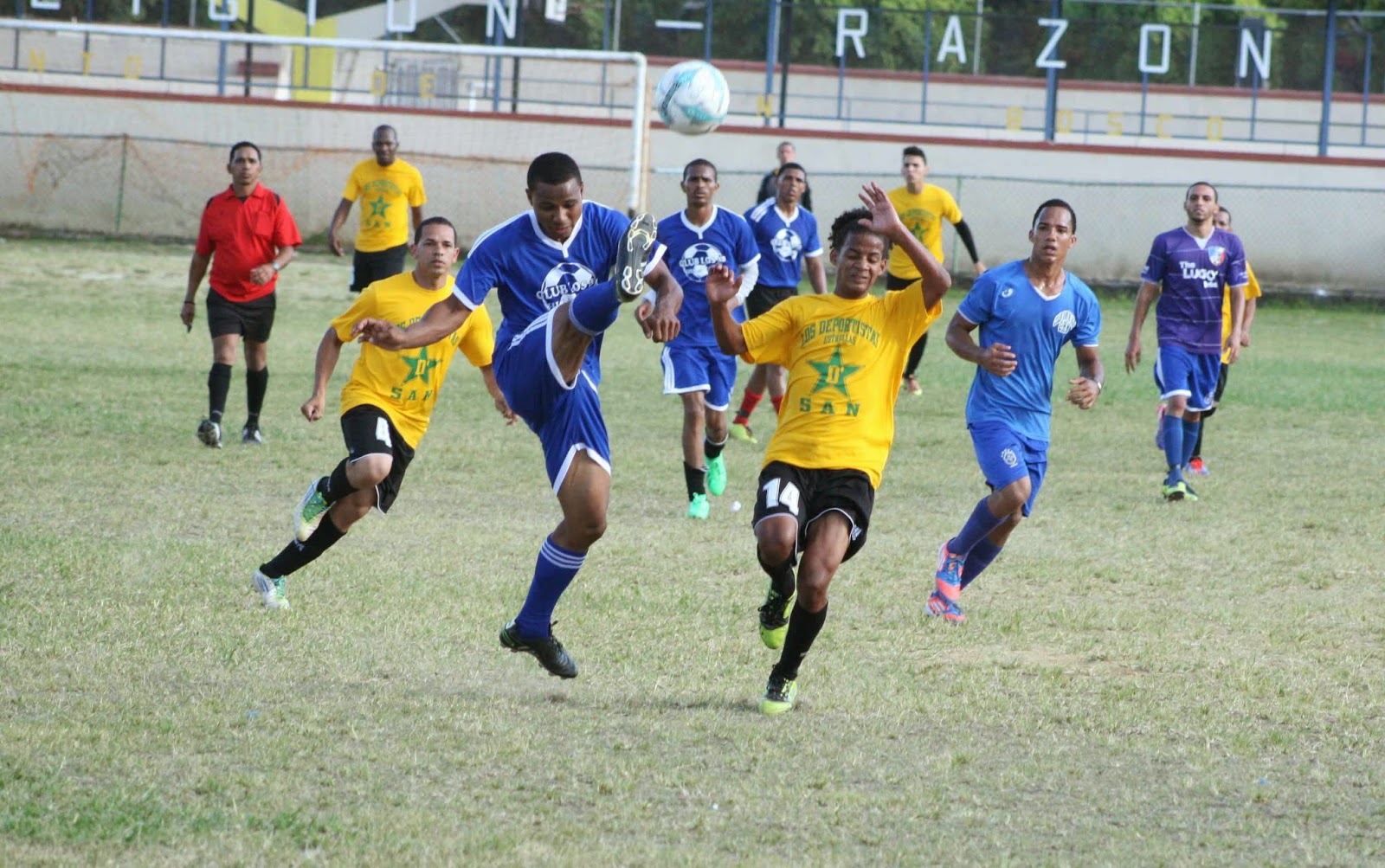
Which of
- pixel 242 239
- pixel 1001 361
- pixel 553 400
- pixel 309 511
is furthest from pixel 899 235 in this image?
pixel 242 239

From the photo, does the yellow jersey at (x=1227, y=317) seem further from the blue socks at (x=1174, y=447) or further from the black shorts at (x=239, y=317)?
the black shorts at (x=239, y=317)

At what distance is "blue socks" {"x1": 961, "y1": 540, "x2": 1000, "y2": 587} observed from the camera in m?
7.84

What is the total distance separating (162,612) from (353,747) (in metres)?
2.10

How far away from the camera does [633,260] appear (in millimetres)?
5676

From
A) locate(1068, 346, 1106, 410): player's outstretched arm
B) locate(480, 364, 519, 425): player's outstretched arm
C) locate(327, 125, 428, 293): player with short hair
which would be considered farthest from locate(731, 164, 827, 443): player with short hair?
locate(1068, 346, 1106, 410): player's outstretched arm

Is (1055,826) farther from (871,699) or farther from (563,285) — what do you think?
(563,285)

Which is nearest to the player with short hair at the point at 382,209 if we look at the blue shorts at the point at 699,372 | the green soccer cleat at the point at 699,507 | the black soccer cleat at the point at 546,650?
the blue shorts at the point at 699,372

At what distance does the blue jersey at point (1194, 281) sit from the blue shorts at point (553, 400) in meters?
6.66

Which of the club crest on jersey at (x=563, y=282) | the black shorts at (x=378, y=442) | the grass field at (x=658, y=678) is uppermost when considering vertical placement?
the club crest on jersey at (x=563, y=282)

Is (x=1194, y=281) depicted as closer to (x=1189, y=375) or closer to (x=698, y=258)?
(x=1189, y=375)

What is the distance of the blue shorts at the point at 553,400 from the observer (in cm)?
607

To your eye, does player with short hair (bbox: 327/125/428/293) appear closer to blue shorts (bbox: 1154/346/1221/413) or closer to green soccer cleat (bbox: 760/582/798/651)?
blue shorts (bbox: 1154/346/1221/413)

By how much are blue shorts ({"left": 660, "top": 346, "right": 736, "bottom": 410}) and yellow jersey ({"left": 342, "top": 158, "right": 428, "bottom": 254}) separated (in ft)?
21.1

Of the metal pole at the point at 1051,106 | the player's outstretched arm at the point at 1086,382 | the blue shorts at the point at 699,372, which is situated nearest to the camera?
the player's outstretched arm at the point at 1086,382
